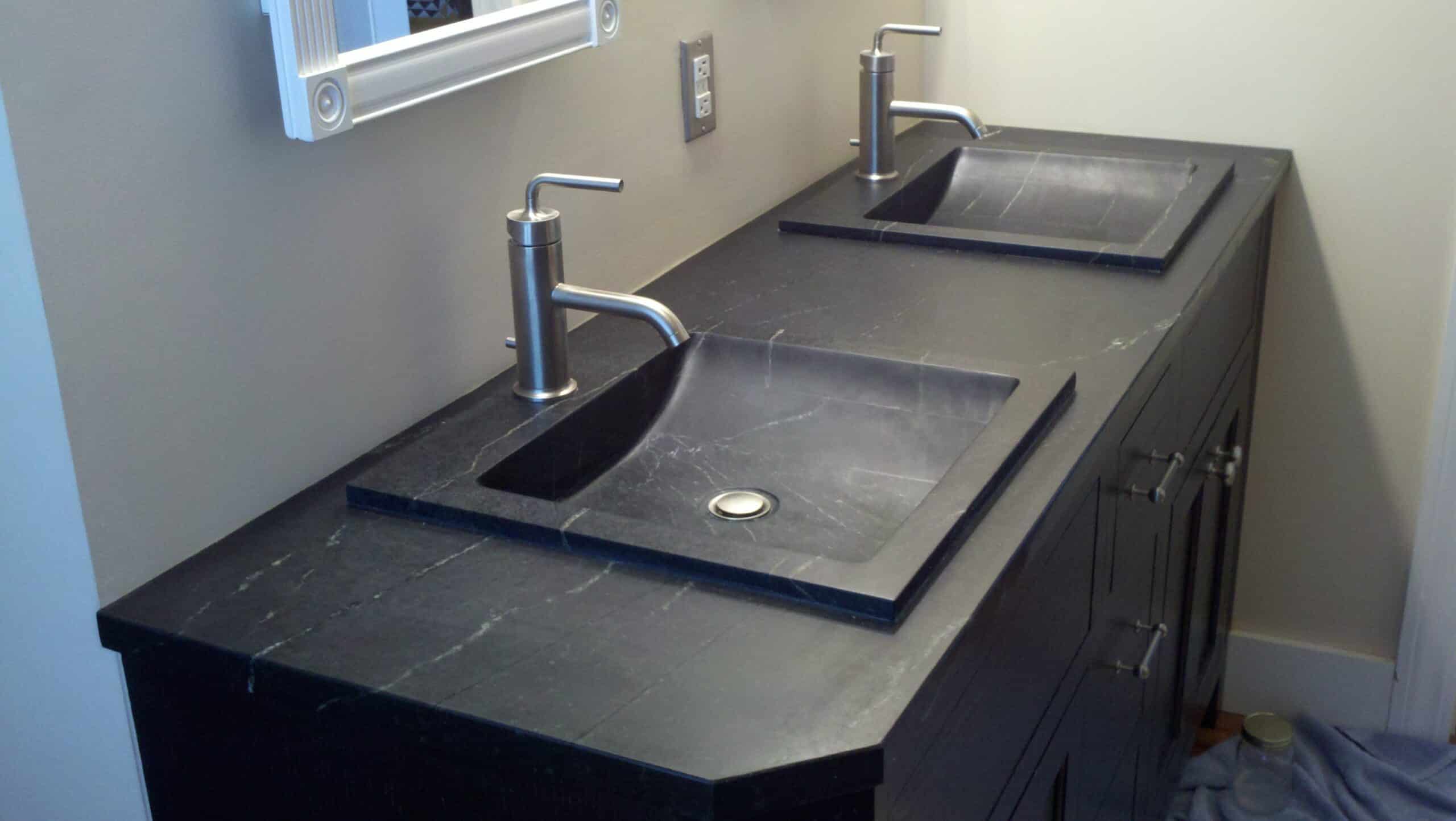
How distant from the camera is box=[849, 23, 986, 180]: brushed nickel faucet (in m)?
1.94

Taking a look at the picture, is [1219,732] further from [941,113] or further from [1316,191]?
[941,113]

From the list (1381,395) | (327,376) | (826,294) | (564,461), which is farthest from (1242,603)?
(327,376)

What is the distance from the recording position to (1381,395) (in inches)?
88.4

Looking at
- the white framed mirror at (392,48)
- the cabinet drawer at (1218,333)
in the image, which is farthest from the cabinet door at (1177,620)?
the white framed mirror at (392,48)

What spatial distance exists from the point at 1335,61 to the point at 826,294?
100 cm

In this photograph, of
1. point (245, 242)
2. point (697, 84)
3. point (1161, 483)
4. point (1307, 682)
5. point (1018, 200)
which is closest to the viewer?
point (245, 242)

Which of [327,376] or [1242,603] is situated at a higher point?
[327,376]

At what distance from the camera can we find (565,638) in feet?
3.23

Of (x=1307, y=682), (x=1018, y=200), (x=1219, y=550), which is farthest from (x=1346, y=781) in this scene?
(x=1018, y=200)

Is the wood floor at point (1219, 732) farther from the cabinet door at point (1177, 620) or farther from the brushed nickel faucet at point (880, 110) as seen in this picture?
the brushed nickel faucet at point (880, 110)

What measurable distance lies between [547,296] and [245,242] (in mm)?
276

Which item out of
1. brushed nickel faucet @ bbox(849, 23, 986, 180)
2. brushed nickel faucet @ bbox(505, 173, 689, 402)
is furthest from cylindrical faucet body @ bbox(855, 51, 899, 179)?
brushed nickel faucet @ bbox(505, 173, 689, 402)

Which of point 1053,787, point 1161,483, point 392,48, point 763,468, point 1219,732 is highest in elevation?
point 392,48

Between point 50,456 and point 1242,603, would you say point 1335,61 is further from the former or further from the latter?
point 50,456
